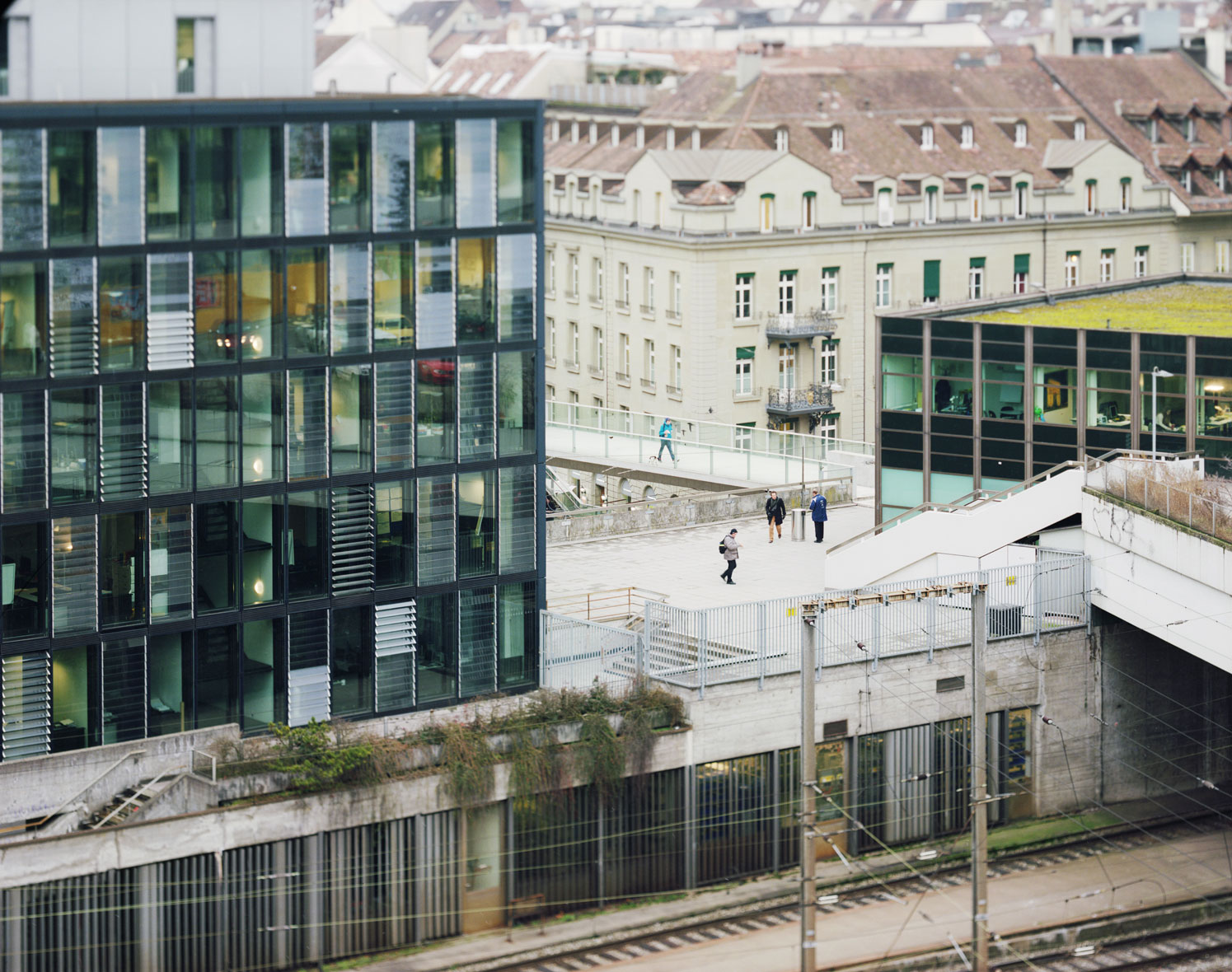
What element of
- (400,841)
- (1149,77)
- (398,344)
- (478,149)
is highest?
(1149,77)

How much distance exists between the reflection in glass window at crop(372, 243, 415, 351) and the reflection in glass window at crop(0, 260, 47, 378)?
271 inches

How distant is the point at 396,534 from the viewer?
4919 cm

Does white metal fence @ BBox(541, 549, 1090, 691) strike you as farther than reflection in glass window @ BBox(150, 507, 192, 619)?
Yes

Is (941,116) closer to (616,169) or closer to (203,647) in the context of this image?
(616,169)

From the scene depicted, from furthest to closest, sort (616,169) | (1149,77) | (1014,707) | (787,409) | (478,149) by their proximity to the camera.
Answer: (1149,77), (616,169), (787,409), (1014,707), (478,149)

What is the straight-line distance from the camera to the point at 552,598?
185 ft

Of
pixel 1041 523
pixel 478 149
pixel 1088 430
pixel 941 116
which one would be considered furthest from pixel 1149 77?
pixel 478 149

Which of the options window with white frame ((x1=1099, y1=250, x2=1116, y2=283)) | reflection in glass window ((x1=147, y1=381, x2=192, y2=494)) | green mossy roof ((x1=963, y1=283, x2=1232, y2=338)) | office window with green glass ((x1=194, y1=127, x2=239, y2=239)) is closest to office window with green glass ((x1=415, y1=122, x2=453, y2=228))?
office window with green glass ((x1=194, y1=127, x2=239, y2=239))

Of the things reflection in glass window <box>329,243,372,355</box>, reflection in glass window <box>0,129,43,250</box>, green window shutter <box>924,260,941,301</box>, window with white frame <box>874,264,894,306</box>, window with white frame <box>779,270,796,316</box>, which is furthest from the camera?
green window shutter <box>924,260,941,301</box>

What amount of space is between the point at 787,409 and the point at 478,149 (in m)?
57.5

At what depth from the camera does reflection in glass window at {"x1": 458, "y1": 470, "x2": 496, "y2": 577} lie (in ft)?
164

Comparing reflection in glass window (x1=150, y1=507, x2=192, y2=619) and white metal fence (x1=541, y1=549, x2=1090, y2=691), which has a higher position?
reflection in glass window (x1=150, y1=507, x2=192, y2=619)

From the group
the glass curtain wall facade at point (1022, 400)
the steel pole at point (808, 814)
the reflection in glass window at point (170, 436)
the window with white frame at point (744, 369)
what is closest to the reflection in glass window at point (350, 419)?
the reflection in glass window at point (170, 436)

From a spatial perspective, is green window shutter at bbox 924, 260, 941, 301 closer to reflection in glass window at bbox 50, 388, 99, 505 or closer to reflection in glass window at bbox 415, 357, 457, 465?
reflection in glass window at bbox 415, 357, 457, 465
